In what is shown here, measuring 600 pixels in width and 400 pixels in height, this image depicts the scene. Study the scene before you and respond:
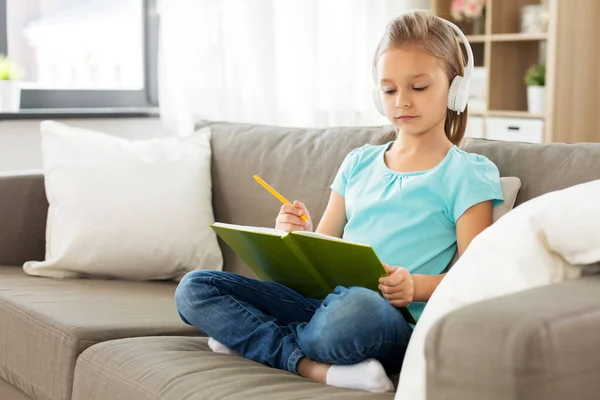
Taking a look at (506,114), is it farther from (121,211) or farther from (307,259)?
(307,259)

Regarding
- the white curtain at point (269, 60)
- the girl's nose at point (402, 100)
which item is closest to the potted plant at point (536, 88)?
Answer: the white curtain at point (269, 60)

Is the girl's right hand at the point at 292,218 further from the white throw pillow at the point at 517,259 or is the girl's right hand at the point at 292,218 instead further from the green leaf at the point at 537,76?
the green leaf at the point at 537,76

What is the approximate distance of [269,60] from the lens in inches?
135

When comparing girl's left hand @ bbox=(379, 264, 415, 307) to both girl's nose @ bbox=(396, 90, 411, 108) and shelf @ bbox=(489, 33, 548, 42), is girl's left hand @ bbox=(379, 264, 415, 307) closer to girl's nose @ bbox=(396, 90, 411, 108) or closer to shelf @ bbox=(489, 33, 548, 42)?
girl's nose @ bbox=(396, 90, 411, 108)

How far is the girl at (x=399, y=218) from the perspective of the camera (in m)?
1.54

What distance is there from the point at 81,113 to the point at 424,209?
1.69m

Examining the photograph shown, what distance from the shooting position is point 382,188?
1.79 meters

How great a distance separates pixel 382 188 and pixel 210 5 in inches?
65.6

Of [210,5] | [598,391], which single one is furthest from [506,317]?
[210,5]

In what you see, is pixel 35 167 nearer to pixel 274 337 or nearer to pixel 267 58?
pixel 267 58

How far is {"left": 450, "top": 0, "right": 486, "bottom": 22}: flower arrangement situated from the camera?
161 inches

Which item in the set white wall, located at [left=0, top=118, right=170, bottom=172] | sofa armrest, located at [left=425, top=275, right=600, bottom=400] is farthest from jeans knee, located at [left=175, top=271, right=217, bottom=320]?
white wall, located at [left=0, top=118, right=170, bottom=172]

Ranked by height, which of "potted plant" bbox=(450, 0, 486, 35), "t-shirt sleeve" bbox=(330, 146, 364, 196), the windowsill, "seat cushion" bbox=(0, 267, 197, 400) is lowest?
"seat cushion" bbox=(0, 267, 197, 400)

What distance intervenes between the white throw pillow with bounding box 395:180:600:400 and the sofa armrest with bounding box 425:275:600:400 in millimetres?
101
